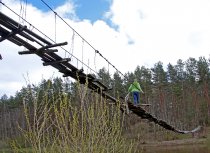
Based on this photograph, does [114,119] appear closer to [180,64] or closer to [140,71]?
[140,71]

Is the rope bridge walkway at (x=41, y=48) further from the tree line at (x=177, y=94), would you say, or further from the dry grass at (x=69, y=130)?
the tree line at (x=177, y=94)

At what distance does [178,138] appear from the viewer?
5234cm

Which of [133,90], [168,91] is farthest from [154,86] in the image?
[133,90]

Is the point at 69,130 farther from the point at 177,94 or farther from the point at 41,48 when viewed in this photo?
the point at 177,94

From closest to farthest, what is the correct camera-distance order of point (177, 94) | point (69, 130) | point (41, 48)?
point (69, 130) < point (41, 48) < point (177, 94)

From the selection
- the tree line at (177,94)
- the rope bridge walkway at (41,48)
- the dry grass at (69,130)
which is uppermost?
the tree line at (177,94)

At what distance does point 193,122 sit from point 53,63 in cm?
5632

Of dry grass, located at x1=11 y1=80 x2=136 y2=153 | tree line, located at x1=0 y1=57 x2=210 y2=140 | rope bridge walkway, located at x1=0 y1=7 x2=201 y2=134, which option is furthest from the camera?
tree line, located at x1=0 y1=57 x2=210 y2=140

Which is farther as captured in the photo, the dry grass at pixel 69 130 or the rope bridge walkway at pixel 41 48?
the rope bridge walkway at pixel 41 48

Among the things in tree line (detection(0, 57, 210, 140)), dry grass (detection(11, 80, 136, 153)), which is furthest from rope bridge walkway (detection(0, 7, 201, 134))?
tree line (detection(0, 57, 210, 140))

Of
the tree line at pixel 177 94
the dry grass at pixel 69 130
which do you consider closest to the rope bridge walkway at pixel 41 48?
the dry grass at pixel 69 130

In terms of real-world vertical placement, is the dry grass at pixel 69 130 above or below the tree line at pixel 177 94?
below

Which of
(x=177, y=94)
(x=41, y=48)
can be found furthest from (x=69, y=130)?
(x=177, y=94)

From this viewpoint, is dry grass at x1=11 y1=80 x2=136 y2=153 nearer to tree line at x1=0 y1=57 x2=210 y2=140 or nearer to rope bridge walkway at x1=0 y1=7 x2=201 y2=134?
rope bridge walkway at x1=0 y1=7 x2=201 y2=134
